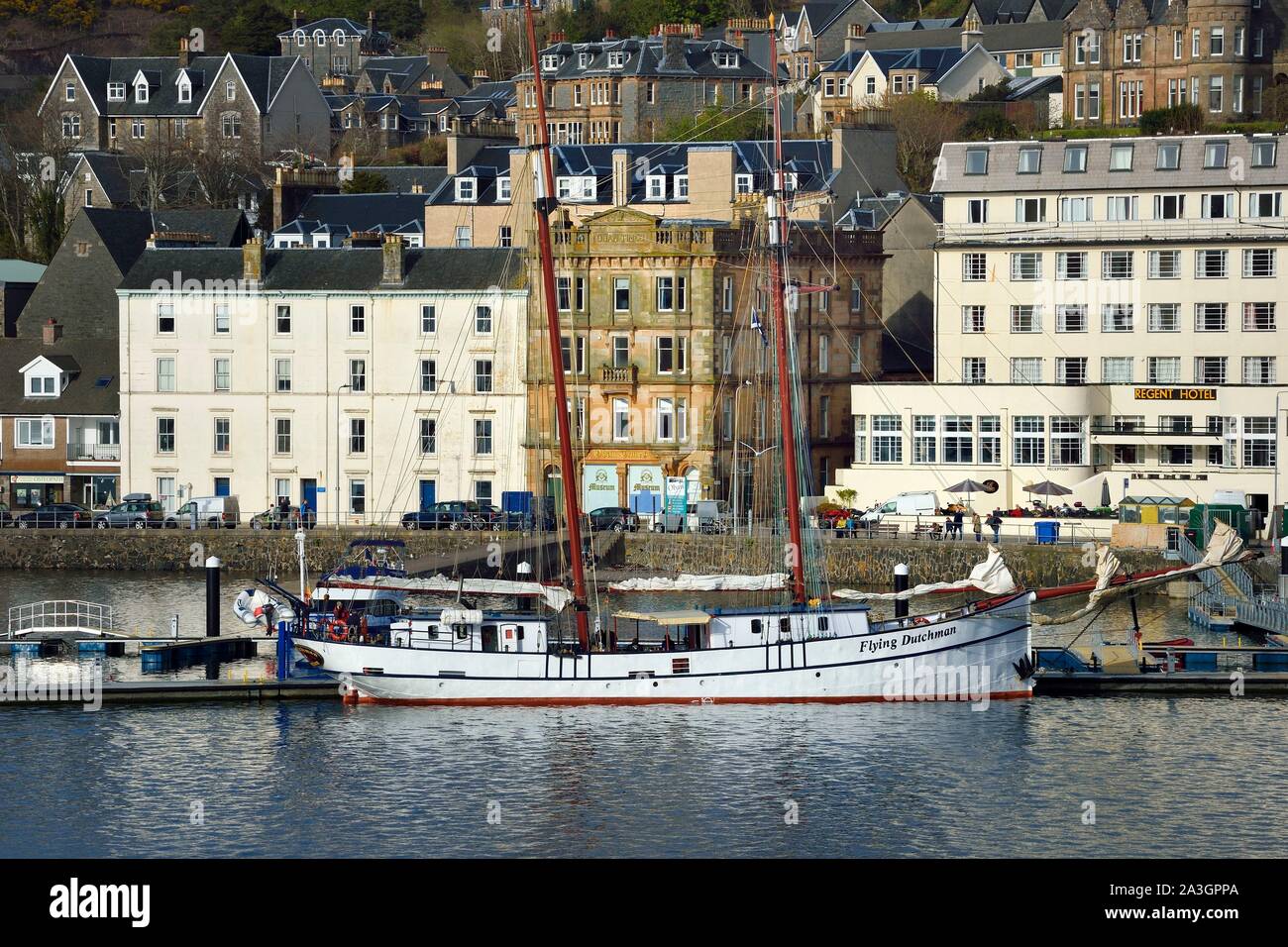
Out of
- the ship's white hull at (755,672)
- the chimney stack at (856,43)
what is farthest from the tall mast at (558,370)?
the chimney stack at (856,43)

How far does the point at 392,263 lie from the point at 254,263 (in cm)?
599

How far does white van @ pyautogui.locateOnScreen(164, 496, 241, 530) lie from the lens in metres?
87.3

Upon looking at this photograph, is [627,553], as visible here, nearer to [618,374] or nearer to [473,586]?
[618,374]

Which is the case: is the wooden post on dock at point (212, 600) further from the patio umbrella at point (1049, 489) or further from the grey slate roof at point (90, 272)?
the grey slate roof at point (90, 272)

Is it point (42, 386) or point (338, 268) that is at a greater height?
point (338, 268)

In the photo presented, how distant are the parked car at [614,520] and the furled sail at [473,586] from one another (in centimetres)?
2159

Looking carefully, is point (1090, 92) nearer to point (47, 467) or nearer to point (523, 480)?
point (523, 480)

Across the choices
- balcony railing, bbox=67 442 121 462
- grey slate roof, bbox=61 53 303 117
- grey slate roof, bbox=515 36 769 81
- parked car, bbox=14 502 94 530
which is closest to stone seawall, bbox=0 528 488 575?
parked car, bbox=14 502 94 530

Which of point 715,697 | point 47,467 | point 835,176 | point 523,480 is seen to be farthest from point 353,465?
point 715,697

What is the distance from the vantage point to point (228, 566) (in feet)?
279

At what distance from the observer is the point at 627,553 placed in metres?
81.4

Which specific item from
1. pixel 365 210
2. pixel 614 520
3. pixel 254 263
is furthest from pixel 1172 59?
pixel 614 520

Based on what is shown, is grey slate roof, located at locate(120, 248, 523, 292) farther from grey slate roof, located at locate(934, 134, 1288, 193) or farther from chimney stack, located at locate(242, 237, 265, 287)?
grey slate roof, located at locate(934, 134, 1288, 193)
